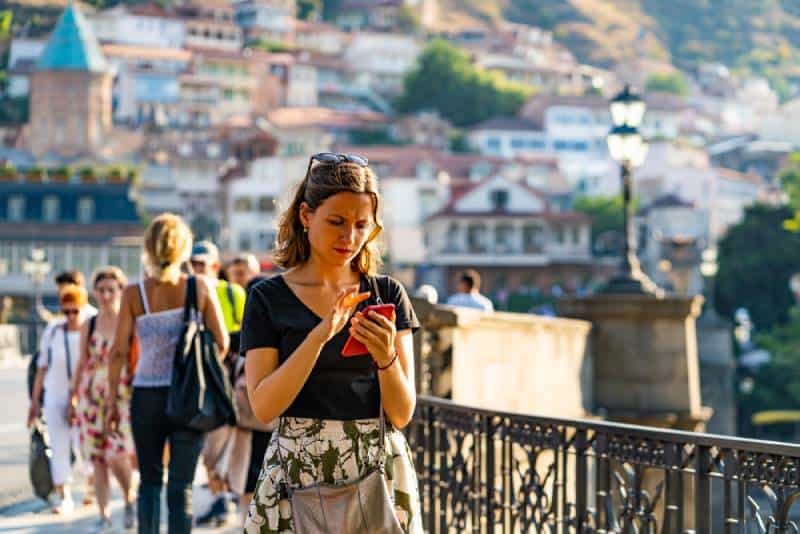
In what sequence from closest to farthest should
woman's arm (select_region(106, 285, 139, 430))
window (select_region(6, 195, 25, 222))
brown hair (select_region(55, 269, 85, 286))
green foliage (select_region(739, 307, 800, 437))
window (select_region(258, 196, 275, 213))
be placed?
woman's arm (select_region(106, 285, 139, 430)) → brown hair (select_region(55, 269, 85, 286)) → green foliage (select_region(739, 307, 800, 437)) → window (select_region(6, 195, 25, 222)) → window (select_region(258, 196, 275, 213))

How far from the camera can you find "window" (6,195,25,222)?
89.4 meters

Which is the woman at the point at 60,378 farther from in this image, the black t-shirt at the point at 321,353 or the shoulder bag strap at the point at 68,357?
the black t-shirt at the point at 321,353

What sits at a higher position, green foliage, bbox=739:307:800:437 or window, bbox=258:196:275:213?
window, bbox=258:196:275:213

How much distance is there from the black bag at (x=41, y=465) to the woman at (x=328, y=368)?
19.8ft

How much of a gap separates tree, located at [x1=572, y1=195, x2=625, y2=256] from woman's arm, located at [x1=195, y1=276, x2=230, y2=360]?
110m

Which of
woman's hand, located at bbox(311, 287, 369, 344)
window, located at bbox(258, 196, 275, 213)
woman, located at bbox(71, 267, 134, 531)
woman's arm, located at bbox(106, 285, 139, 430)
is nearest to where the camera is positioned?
woman's hand, located at bbox(311, 287, 369, 344)

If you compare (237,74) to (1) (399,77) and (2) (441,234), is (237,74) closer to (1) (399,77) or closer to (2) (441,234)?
(1) (399,77)

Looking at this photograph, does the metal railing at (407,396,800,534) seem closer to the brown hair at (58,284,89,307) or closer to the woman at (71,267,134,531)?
the woman at (71,267,134,531)

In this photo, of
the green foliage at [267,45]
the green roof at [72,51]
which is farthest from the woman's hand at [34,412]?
the green foliage at [267,45]

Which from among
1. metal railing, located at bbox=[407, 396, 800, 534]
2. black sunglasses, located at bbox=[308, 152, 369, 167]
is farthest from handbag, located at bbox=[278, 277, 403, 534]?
metal railing, located at bbox=[407, 396, 800, 534]

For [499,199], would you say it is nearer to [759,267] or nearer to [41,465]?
[759,267]

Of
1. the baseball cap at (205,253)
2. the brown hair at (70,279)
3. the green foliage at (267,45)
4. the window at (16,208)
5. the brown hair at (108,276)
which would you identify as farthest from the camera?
the green foliage at (267,45)

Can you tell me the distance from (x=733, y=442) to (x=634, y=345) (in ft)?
42.7

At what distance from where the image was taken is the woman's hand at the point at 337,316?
444 centimetres
